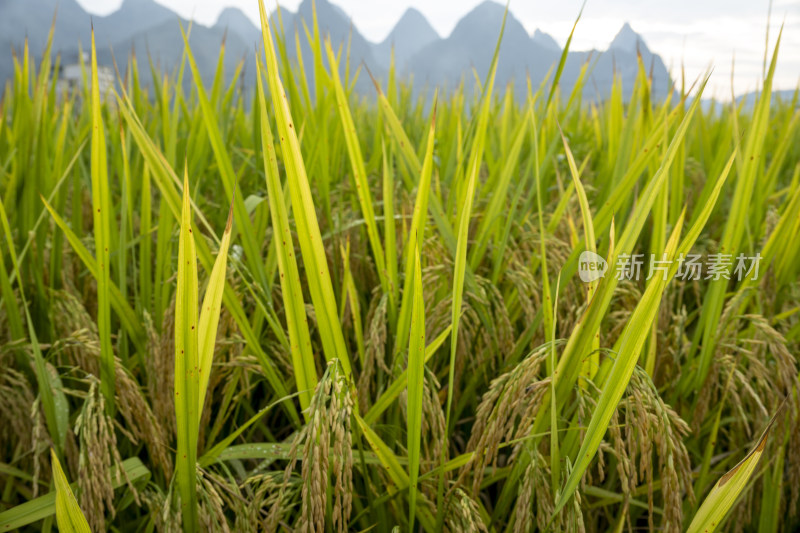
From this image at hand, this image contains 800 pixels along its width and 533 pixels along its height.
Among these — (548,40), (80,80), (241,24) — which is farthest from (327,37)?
(241,24)

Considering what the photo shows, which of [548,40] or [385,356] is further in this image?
[548,40]

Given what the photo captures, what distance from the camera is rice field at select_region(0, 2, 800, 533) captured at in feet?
2.13

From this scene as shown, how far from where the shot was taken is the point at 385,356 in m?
1.08

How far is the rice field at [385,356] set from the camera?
0.65 m

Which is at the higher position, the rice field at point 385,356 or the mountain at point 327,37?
the mountain at point 327,37

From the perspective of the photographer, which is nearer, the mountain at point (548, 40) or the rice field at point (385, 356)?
the rice field at point (385, 356)

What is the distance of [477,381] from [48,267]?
1.00m

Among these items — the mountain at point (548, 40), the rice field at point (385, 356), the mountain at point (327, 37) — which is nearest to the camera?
the rice field at point (385, 356)

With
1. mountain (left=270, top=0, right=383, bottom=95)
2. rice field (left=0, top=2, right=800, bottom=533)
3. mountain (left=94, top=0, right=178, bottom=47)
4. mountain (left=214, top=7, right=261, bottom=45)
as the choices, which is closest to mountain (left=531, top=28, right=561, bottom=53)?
rice field (left=0, top=2, right=800, bottom=533)

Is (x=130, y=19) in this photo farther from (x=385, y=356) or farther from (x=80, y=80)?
(x=385, y=356)

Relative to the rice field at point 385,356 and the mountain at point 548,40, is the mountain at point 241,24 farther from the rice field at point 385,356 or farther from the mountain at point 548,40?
the mountain at point 548,40

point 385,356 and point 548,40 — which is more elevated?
point 548,40

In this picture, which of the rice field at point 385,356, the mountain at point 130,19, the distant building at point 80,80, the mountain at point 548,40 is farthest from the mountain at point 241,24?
the mountain at point 130,19

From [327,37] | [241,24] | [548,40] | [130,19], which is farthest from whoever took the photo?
[130,19]
